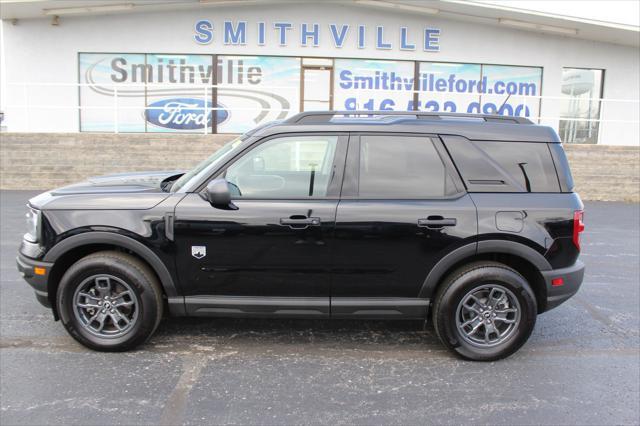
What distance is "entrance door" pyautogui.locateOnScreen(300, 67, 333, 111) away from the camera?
1705 cm

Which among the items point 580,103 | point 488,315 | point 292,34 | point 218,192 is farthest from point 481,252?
point 580,103

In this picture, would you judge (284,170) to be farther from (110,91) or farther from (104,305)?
(110,91)

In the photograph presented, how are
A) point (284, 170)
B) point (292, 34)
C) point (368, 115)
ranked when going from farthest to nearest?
point (292, 34) < point (368, 115) < point (284, 170)

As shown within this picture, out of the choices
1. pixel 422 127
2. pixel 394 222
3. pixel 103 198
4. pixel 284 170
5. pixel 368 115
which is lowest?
pixel 394 222

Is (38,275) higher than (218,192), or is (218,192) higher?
(218,192)

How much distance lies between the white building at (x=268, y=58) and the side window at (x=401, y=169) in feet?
41.6

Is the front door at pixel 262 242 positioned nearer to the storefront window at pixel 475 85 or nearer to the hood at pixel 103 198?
the hood at pixel 103 198

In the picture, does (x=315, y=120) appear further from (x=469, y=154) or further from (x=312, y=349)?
(x=312, y=349)

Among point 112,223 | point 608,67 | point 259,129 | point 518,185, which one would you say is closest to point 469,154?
point 518,185

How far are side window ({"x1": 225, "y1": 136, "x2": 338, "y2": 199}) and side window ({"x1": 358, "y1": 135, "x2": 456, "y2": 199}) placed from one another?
0.89ft

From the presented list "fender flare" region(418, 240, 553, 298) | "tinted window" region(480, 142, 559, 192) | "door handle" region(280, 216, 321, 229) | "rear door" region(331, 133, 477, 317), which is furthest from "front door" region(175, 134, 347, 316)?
"tinted window" region(480, 142, 559, 192)

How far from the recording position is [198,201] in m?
3.80

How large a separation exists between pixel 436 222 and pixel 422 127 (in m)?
0.75

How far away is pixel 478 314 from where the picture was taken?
12.8 ft
